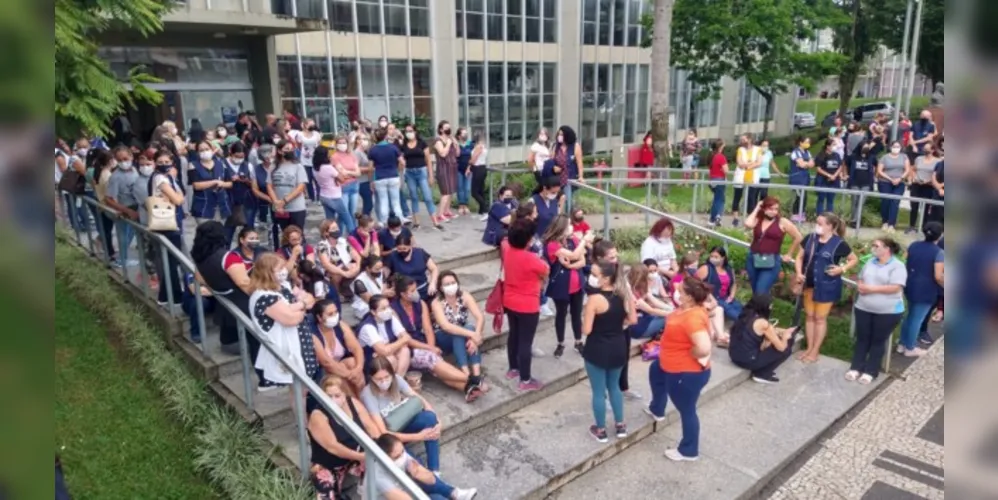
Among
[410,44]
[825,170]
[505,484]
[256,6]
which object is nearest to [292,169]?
[505,484]

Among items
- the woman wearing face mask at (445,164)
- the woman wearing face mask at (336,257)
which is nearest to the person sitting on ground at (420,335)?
the woman wearing face mask at (336,257)

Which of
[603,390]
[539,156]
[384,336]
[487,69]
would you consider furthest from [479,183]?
[487,69]

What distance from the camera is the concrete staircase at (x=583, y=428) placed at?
17.7 ft

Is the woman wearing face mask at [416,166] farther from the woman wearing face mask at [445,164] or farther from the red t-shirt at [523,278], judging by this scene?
Answer: the red t-shirt at [523,278]

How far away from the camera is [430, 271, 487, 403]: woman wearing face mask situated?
625 cm

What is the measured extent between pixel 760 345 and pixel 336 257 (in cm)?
477

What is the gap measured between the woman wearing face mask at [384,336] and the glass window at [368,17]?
53.4 feet

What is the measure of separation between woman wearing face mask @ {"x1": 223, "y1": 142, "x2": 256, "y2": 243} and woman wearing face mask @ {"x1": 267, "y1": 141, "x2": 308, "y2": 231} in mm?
985

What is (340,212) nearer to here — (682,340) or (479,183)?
(479,183)

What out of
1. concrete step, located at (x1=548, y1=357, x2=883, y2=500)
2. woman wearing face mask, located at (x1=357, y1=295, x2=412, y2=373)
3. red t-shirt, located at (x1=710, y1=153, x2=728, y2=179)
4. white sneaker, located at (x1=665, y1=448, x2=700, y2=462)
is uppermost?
red t-shirt, located at (x1=710, y1=153, x2=728, y2=179)

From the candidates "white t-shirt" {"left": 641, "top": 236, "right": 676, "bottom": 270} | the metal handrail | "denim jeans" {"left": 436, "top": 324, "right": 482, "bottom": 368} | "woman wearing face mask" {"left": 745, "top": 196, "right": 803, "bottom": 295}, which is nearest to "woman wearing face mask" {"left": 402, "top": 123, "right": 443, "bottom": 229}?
"white t-shirt" {"left": 641, "top": 236, "right": 676, "bottom": 270}

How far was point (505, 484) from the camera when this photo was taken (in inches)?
205

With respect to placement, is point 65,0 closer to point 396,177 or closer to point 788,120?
point 396,177

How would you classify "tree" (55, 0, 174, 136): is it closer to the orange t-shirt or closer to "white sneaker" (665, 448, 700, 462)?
the orange t-shirt
